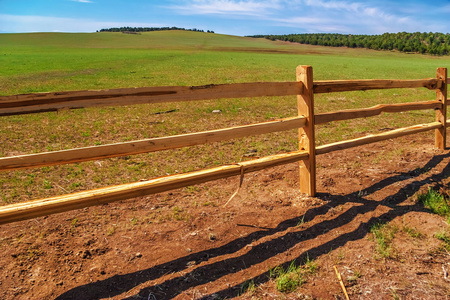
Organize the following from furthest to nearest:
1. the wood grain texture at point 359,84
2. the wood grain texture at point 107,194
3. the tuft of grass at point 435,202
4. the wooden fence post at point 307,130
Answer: the wood grain texture at point 359,84, the wooden fence post at point 307,130, the tuft of grass at point 435,202, the wood grain texture at point 107,194

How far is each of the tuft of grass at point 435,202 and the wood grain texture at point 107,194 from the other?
2.34 m

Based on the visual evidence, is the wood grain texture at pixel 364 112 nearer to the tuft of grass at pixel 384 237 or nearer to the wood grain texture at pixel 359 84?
the wood grain texture at pixel 359 84

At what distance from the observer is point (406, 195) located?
17.2 feet

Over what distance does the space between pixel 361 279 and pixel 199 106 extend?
962cm

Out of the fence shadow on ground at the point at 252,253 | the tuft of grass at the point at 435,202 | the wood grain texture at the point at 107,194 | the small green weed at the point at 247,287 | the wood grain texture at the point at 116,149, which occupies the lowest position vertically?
the small green weed at the point at 247,287

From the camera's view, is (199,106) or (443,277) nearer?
(443,277)

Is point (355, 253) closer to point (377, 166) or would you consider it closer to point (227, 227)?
point (227, 227)

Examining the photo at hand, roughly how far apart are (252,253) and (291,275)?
0.54 m

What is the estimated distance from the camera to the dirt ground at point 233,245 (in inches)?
131

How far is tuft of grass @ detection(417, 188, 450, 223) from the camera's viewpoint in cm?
461

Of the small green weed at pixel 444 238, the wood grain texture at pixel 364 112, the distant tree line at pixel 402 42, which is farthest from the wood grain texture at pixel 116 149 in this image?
the distant tree line at pixel 402 42

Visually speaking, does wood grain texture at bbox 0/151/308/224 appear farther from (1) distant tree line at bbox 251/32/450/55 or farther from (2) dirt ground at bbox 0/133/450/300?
(1) distant tree line at bbox 251/32/450/55

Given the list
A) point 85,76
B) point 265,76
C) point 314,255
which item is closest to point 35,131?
point 314,255

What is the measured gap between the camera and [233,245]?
4035 mm
